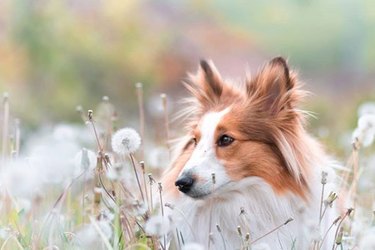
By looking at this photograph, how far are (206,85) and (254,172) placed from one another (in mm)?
572

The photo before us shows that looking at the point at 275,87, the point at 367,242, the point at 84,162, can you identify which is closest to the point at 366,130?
the point at 275,87

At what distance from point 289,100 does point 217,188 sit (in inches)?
Answer: 21.5

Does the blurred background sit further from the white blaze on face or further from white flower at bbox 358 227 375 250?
white flower at bbox 358 227 375 250

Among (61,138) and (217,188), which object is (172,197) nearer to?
(217,188)

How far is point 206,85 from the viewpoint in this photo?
16.3 feet

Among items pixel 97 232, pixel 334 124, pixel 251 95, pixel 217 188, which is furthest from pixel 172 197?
pixel 334 124

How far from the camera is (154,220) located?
366cm

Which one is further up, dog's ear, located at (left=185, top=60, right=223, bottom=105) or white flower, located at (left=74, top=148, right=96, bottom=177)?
dog's ear, located at (left=185, top=60, right=223, bottom=105)

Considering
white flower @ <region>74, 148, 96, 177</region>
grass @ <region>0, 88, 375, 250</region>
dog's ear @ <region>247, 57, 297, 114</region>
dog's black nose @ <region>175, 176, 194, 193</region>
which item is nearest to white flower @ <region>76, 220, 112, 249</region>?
grass @ <region>0, 88, 375, 250</region>

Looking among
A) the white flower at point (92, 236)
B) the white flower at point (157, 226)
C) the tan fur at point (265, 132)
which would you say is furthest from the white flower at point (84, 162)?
the tan fur at point (265, 132)

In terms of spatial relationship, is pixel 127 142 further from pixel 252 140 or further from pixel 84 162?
pixel 252 140

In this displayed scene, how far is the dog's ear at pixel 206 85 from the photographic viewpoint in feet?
16.2

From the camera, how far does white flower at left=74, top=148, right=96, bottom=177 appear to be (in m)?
3.93

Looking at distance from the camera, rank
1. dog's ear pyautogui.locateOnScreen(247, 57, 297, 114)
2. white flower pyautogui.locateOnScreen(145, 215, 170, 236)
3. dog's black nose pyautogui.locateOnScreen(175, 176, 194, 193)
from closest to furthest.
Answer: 1. white flower pyautogui.locateOnScreen(145, 215, 170, 236)
2. dog's black nose pyautogui.locateOnScreen(175, 176, 194, 193)
3. dog's ear pyautogui.locateOnScreen(247, 57, 297, 114)
